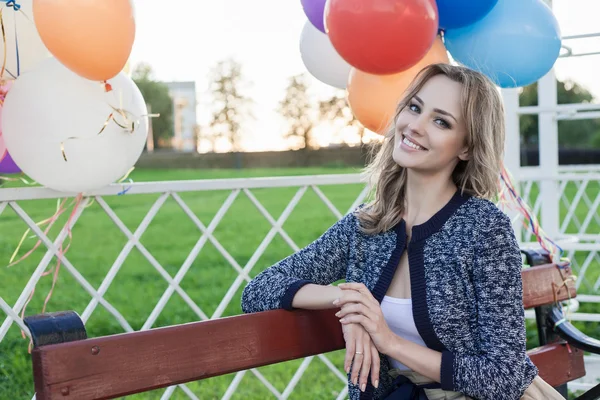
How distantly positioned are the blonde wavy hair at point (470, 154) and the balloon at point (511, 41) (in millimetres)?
662

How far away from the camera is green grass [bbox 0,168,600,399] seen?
392 cm

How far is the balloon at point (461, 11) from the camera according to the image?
7.37ft

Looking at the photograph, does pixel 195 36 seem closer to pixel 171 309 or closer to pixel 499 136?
pixel 171 309

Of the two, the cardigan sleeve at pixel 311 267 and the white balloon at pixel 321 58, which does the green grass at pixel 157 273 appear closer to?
the white balloon at pixel 321 58

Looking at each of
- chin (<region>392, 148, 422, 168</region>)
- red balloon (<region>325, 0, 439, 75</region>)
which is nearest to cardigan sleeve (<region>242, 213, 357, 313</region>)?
chin (<region>392, 148, 422, 168</region>)

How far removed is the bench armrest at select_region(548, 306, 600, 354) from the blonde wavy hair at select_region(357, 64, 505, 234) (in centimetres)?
63

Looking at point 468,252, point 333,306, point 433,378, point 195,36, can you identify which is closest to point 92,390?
point 333,306

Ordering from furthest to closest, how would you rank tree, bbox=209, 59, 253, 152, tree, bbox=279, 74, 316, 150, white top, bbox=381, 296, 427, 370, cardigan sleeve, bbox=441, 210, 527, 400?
tree, bbox=209, 59, 253, 152 → tree, bbox=279, 74, 316, 150 → white top, bbox=381, 296, 427, 370 → cardigan sleeve, bbox=441, 210, 527, 400

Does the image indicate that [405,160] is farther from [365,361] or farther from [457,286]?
[365,361]

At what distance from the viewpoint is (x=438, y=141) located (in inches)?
68.2

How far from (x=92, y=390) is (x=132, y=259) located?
705 cm

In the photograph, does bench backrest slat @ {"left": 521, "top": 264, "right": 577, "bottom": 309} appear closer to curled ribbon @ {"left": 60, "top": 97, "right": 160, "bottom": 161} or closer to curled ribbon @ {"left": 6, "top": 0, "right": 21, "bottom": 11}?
curled ribbon @ {"left": 60, "top": 97, "right": 160, "bottom": 161}

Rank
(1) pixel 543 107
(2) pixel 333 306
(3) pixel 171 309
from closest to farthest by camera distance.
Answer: (2) pixel 333 306
(1) pixel 543 107
(3) pixel 171 309

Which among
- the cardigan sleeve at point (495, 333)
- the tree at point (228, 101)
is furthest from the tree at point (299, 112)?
the cardigan sleeve at point (495, 333)
